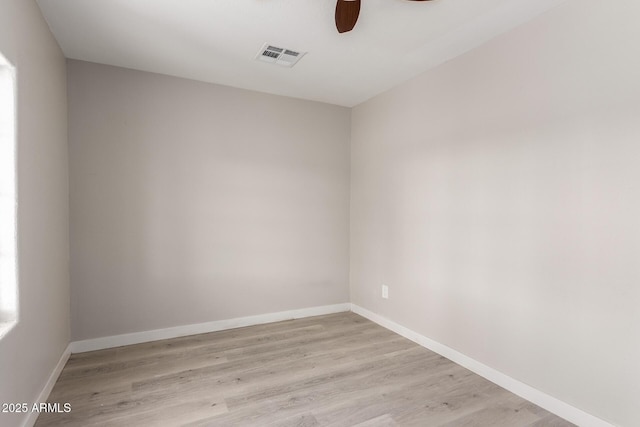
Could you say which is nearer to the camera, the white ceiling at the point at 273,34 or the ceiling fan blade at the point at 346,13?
the ceiling fan blade at the point at 346,13

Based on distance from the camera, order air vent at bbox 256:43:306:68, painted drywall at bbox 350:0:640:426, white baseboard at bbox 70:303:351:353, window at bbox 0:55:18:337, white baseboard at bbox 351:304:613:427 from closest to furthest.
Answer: window at bbox 0:55:18:337
painted drywall at bbox 350:0:640:426
white baseboard at bbox 351:304:613:427
air vent at bbox 256:43:306:68
white baseboard at bbox 70:303:351:353

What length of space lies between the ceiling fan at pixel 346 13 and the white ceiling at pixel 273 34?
0.23 metres

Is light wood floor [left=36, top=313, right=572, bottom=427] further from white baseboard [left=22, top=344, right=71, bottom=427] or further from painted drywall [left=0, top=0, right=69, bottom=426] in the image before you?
painted drywall [left=0, top=0, right=69, bottom=426]

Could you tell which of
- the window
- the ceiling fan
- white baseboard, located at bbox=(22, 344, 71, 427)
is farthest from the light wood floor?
the ceiling fan

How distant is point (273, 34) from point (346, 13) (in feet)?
2.47

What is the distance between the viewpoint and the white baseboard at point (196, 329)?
2779 mm

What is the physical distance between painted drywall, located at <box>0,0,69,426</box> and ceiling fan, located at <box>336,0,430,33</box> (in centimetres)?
162

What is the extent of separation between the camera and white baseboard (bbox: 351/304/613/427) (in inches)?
72.4

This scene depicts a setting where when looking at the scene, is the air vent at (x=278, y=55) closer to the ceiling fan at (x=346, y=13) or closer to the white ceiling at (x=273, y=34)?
the white ceiling at (x=273, y=34)

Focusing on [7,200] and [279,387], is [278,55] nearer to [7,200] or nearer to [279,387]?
[7,200]

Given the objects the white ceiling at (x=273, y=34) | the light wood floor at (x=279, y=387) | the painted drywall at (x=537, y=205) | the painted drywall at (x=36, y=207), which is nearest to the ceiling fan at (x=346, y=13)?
the white ceiling at (x=273, y=34)

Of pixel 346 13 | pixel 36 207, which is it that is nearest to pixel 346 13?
pixel 346 13

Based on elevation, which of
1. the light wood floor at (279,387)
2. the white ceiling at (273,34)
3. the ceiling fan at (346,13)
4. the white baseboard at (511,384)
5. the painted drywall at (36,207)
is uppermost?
the white ceiling at (273,34)

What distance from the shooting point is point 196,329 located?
125 inches
